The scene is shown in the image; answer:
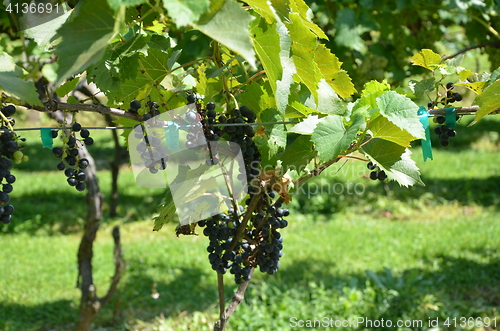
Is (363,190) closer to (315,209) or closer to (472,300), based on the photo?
(315,209)

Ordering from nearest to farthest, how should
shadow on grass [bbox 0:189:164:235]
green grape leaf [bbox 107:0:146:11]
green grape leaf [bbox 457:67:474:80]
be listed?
green grape leaf [bbox 107:0:146:11] → green grape leaf [bbox 457:67:474:80] → shadow on grass [bbox 0:189:164:235]

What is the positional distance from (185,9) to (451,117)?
93cm

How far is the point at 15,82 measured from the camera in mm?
867

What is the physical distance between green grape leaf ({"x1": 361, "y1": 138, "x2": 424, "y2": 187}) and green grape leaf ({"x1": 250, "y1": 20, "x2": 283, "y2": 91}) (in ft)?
1.24

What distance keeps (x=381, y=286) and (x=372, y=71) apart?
1775mm

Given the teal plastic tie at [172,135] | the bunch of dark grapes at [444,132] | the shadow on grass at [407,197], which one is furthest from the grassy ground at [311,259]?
the teal plastic tie at [172,135]

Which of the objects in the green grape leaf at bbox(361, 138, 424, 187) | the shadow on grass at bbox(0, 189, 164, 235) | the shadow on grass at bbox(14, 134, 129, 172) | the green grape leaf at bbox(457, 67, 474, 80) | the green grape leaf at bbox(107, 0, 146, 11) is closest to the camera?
the green grape leaf at bbox(107, 0, 146, 11)

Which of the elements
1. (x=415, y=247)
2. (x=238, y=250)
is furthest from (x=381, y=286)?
(x=238, y=250)

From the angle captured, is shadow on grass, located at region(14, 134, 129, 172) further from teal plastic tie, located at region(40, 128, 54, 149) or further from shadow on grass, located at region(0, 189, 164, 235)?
teal plastic tie, located at region(40, 128, 54, 149)

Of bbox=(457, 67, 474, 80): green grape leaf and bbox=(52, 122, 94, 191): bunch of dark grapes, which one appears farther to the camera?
bbox=(457, 67, 474, 80): green grape leaf

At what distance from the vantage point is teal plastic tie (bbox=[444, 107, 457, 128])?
1.32 m

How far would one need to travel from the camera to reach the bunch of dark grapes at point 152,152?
1.18 meters

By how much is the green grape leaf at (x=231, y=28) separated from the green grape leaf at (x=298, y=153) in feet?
1.83

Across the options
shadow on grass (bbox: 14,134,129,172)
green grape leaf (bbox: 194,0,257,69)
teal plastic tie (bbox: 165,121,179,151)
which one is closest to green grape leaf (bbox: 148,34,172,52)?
teal plastic tie (bbox: 165,121,179,151)
